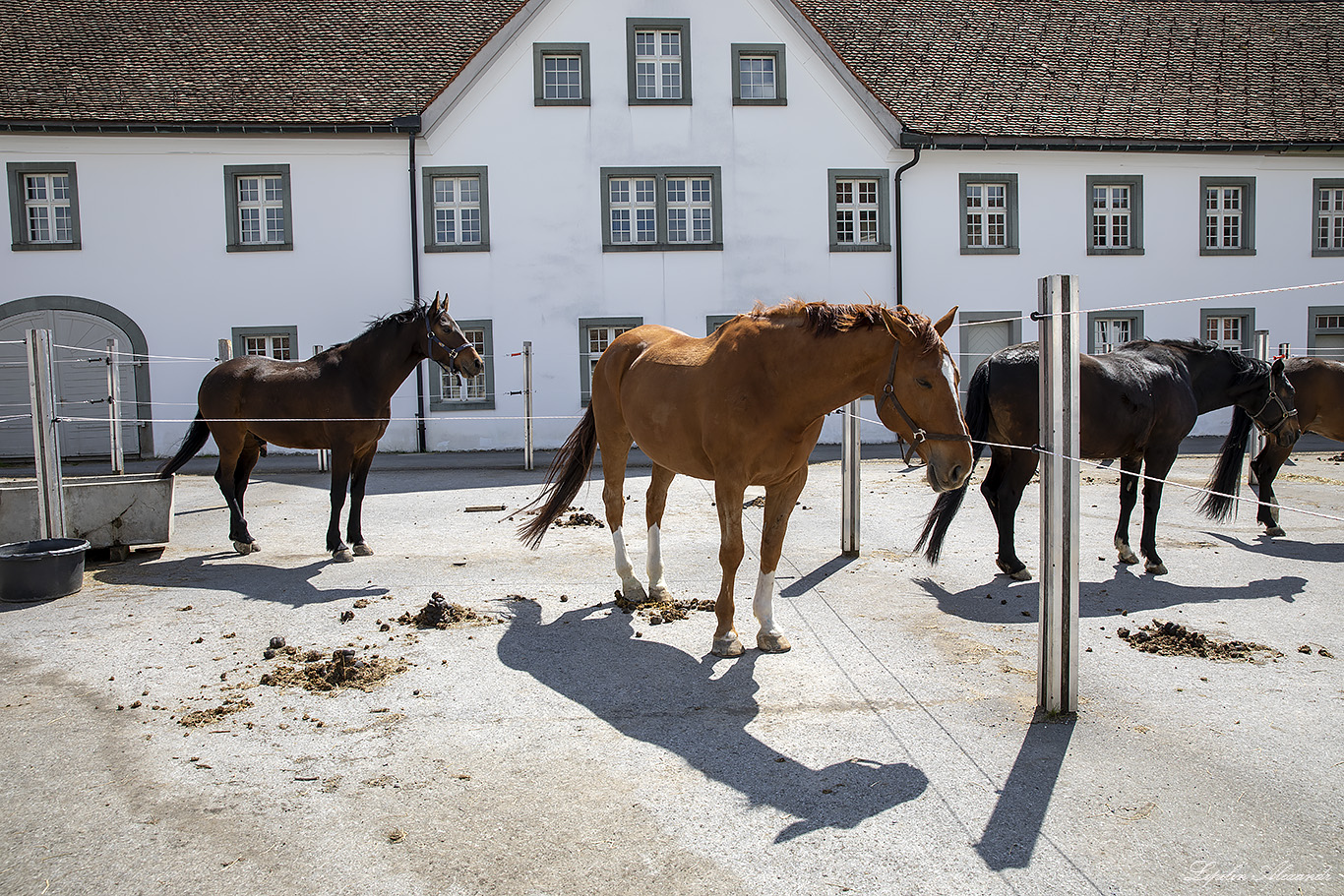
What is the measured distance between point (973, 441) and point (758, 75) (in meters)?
14.6

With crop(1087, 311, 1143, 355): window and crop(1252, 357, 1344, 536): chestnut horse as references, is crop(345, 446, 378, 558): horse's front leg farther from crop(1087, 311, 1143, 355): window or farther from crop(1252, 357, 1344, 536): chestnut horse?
crop(1087, 311, 1143, 355): window

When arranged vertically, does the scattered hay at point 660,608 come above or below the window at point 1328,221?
below

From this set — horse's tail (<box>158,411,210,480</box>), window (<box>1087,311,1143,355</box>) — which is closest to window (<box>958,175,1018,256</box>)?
window (<box>1087,311,1143,355</box>)

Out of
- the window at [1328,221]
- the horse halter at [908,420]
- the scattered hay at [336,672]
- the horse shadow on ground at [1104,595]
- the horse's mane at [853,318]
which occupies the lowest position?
the horse shadow on ground at [1104,595]

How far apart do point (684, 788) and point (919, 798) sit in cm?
89

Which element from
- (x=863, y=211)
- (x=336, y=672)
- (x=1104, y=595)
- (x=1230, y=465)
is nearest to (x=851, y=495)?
(x=1104, y=595)

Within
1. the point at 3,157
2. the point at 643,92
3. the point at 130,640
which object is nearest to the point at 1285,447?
the point at 130,640

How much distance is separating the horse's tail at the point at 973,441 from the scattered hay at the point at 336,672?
4017 millimetres

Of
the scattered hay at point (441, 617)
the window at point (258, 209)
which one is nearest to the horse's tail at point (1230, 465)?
the scattered hay at point (441, 617)

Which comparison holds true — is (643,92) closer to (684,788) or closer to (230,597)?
(230,597)

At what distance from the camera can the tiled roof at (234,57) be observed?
713 inches

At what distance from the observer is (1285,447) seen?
834 cm

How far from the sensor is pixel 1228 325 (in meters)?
21.0

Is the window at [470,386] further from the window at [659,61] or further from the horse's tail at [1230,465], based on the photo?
the horse's tail at [1230,465]
